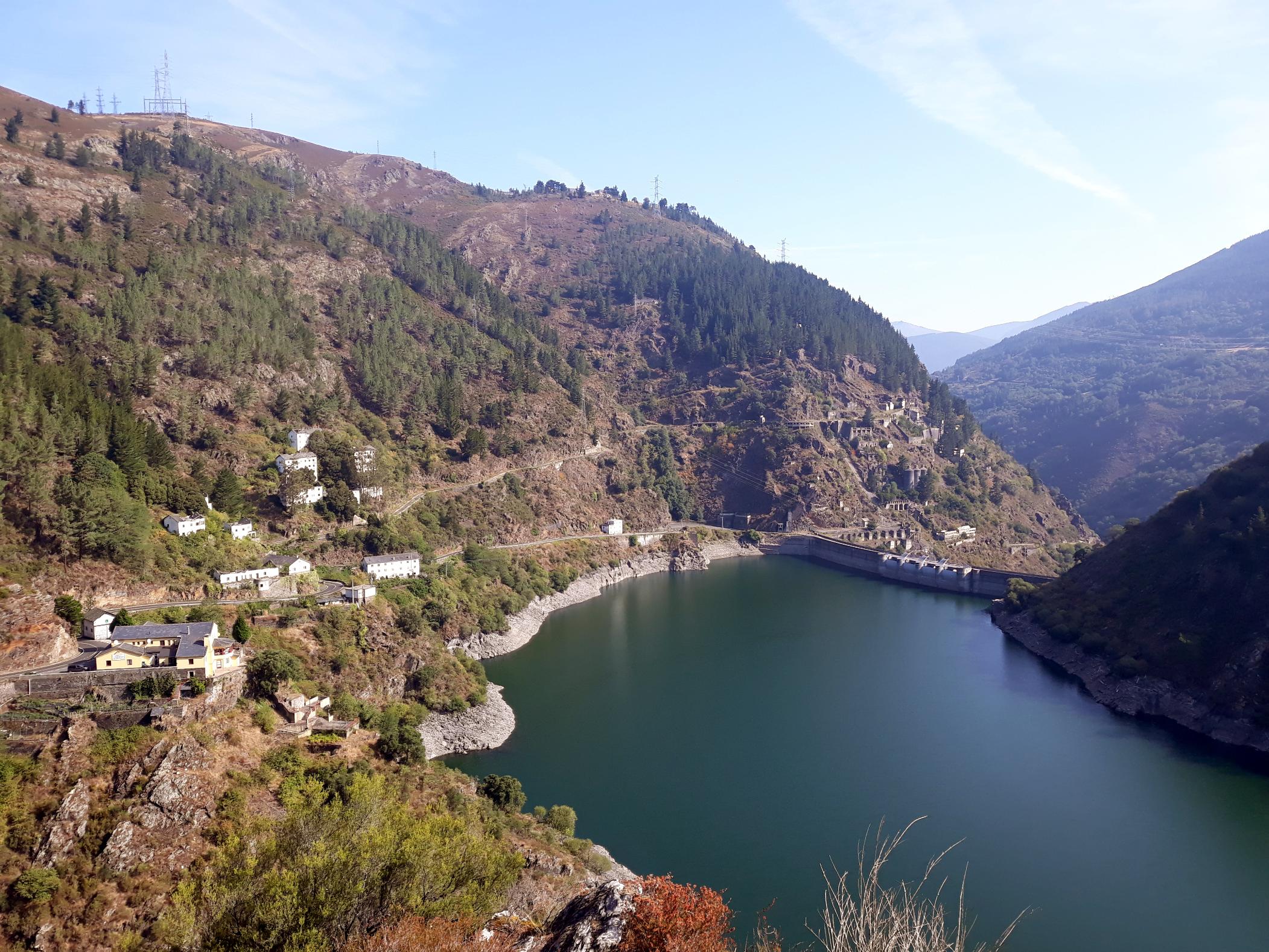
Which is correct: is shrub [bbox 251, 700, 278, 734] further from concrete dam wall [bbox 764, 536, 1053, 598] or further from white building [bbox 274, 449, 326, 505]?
concrete dam wall [bbox 764, 536, 1053, 598]

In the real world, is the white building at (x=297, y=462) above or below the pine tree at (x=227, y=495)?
above

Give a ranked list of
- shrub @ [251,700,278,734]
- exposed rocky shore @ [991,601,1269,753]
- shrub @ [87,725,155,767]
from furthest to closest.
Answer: exposed rocky shore @ [991,601,1269,753], shrub @ [251,700,278,734], shrub @ [87,725,155,767]

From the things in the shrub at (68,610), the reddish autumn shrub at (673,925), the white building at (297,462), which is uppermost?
the white building at (297,462)

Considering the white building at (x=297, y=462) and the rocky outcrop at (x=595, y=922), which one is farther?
the white building at (x=297, y=462)

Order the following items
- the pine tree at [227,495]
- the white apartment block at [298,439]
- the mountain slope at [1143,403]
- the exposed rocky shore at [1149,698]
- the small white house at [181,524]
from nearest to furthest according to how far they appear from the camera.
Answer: the exposed rocky shore at [1149,698] → the small white house at [181,524] → the pine tree at [227,495] → the white apartment block at [298,439] → the mountain slope at [1143,403]

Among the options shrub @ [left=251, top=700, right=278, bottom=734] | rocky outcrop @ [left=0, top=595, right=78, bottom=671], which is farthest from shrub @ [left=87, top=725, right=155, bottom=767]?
rocky outcrop @ [left=0, top=595, right=78, bottom=671]

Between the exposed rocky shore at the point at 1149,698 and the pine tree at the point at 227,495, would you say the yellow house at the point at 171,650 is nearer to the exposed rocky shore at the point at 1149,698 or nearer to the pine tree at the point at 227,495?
Result: the pine tree at the point at 227,495

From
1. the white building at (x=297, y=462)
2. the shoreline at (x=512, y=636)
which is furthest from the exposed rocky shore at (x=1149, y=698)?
the white building at (x=297, y=462)
